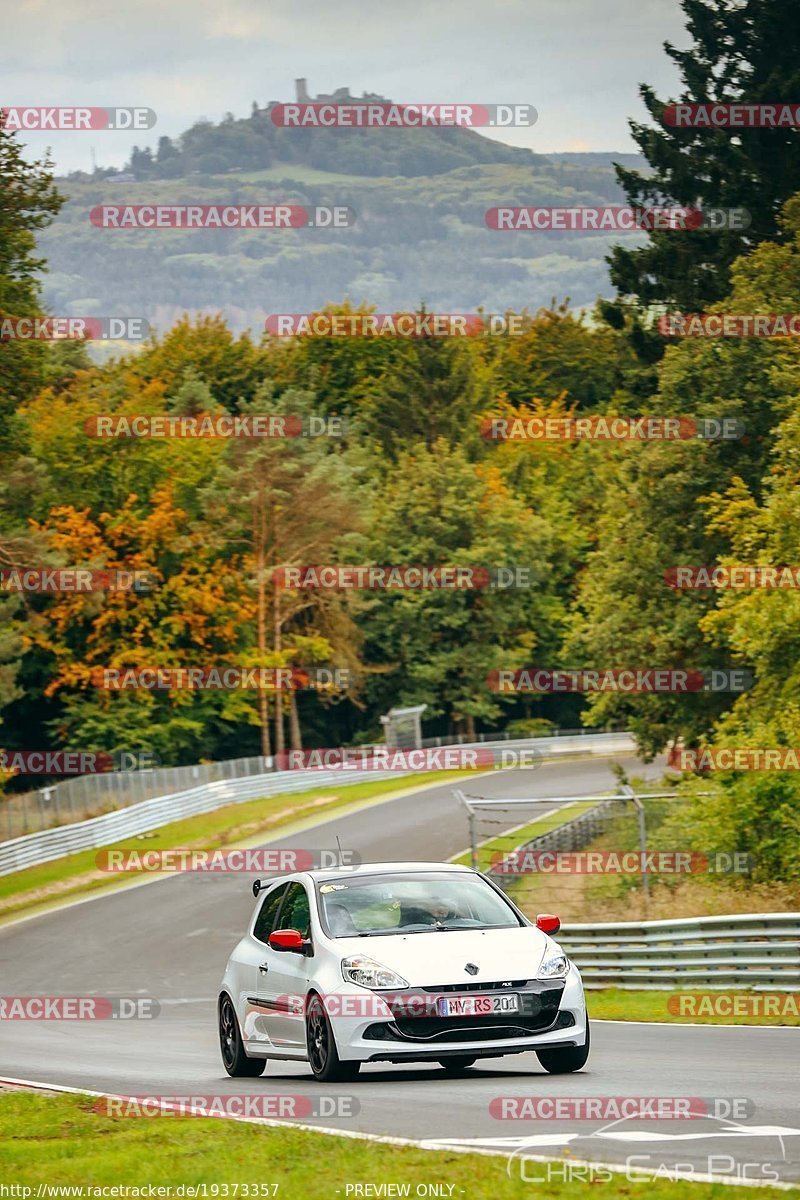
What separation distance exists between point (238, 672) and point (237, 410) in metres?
25.3

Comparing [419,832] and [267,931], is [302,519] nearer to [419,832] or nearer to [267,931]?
[419,832]

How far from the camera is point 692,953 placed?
22953mm

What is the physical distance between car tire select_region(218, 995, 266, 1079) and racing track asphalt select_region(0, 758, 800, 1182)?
0.49 ft

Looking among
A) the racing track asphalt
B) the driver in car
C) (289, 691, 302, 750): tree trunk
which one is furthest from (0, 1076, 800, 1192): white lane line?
(289, 691, 302, 750): tree trunk

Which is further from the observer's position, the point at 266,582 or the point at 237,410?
the point at 237,410

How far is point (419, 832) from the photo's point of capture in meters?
50.4

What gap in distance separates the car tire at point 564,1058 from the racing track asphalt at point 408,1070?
0.14 meters

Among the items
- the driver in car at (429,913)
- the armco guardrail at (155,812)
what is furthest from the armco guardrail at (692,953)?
the armco guardrail at (155,812)

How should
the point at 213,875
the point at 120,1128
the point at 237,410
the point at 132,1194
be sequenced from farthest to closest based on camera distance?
1. the point at 237,410
2. the point at 213,875
3. the point at 120,1128
4. the point at 132,1194

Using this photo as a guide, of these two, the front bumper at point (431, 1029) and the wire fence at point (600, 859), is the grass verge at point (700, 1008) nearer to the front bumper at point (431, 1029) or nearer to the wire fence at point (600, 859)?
the wire fence at point (600, 859)

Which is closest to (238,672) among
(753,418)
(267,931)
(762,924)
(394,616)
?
(394,616)

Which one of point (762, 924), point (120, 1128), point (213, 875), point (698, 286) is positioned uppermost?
point (698, 286)

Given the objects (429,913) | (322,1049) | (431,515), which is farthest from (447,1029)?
(431,515)

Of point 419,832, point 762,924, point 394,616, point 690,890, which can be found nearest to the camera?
point 762,924
